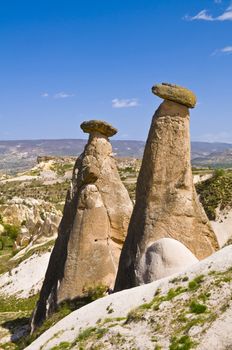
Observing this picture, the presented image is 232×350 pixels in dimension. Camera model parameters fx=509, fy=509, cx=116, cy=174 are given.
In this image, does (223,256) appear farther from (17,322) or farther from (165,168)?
(17,322)

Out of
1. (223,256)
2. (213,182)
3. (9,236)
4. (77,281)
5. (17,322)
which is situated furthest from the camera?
(9,236)

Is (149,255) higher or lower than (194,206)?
lower

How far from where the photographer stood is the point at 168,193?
15844 mm

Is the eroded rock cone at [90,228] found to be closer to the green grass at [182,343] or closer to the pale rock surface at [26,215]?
the green grass at [182,343]

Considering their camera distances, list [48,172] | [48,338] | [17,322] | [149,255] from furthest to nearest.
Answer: [48,172] → [17,322] → [149,255] → [48,338]

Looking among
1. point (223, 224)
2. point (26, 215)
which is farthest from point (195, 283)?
point (26, 215)

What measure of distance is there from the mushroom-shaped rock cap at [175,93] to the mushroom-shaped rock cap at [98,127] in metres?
3.15

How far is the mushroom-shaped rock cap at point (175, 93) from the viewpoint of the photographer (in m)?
15.9

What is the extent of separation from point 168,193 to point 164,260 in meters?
2.28

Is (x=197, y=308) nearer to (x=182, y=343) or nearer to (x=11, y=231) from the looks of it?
(x=182, y=343)

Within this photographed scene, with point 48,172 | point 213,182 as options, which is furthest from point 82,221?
point 48,172

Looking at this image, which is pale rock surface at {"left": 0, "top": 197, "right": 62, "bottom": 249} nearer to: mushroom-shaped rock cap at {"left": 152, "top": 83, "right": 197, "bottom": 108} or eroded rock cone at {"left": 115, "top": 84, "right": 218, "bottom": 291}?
eroded rock cone at {"left": 115, "top": 84, "right": 218, "bottom": 291}

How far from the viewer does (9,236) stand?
185ft

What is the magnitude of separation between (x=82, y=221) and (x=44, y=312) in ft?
11.2
